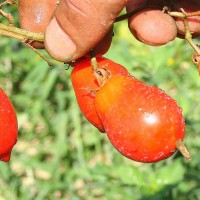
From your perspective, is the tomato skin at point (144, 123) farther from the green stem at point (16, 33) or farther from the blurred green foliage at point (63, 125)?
the blurred green foliage at point (63, 125)

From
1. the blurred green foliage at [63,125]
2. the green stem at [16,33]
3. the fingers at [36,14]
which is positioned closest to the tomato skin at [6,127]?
the green stem at [16,33]

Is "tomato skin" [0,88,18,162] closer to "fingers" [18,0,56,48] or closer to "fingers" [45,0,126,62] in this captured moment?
"fingers" [45,0,126,62]

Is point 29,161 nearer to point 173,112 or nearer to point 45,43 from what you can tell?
point 45,43

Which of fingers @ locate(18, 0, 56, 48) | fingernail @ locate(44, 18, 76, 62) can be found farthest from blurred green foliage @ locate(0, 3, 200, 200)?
fingernail @ locate(44, 18, 76, 62)

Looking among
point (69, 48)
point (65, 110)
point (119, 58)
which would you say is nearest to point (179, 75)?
point (119, 58)

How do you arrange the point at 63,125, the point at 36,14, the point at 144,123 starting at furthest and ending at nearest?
1. the point at 63,125
2. the point at 36,14
3. the point at 144,123

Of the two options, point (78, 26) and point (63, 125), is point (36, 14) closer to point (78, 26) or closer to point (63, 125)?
point (78, 26)

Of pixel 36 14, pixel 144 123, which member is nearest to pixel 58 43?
pixel 36 14
